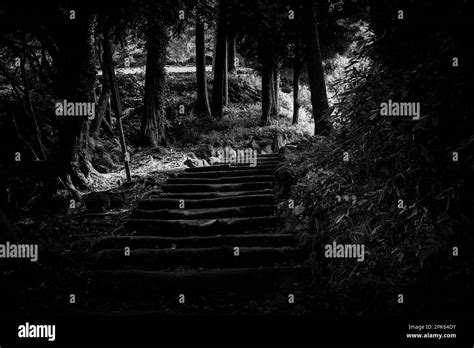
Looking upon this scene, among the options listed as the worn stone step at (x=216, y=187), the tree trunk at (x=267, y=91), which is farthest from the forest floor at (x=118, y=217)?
the tree trunk at (x=267, y=91)

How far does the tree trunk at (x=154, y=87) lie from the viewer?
1402 cm

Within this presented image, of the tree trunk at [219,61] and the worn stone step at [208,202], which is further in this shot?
the tree trunk at [219,61]

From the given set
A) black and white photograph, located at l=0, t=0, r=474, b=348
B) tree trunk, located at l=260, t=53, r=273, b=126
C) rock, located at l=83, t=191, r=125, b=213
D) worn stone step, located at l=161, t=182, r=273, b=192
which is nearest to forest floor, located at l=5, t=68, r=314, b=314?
black and white photograph, located at l=0, t=0, r=474, b=348

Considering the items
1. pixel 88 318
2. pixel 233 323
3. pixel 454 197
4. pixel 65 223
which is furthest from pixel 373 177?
pixel 65 223

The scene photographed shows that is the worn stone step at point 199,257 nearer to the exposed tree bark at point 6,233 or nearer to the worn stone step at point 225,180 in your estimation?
the exposed tree bark at point 6,233

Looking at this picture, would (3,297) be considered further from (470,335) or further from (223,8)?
(223,8)

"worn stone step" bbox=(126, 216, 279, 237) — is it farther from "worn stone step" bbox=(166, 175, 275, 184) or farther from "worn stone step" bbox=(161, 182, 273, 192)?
"worn stone step" bbox=(166, 175, 275, 184)

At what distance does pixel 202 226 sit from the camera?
7.07 metres

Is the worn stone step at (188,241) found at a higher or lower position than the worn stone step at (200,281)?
higher

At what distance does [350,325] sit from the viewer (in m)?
3.79

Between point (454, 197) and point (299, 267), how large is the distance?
8.66 ft

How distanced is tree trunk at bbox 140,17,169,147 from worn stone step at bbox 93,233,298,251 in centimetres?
772

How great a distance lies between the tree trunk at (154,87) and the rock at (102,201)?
5663 millimetres

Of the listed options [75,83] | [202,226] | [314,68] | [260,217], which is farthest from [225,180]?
[314,68]
